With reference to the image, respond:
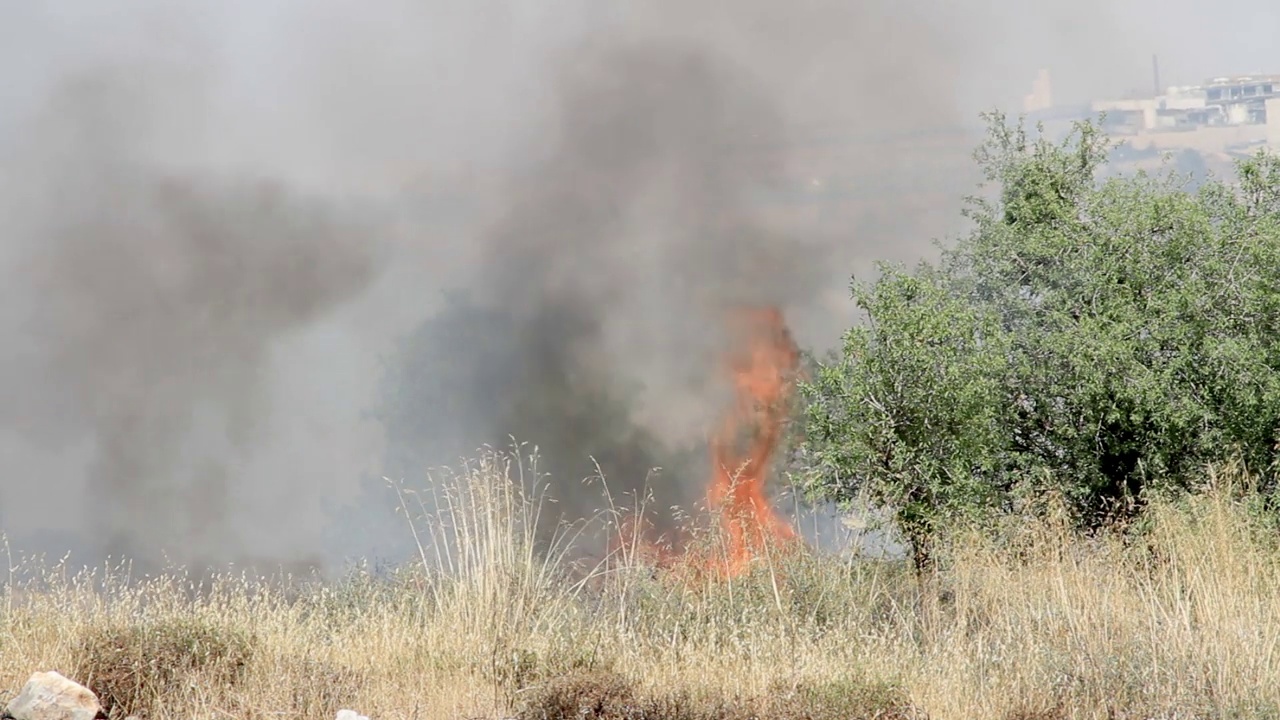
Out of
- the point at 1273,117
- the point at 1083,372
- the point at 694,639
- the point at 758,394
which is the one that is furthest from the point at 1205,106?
the point at 694,639

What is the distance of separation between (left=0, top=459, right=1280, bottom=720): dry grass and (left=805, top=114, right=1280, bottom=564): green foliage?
2077 mm

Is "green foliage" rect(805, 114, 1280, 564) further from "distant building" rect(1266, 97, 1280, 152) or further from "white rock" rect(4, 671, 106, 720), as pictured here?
"distant building" rect(1266, 97, 1280, 152)

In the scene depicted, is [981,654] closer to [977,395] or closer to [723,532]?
[723,532]

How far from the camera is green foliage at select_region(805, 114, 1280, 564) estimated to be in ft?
35.1

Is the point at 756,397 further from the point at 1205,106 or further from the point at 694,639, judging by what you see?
the point at 1205,106

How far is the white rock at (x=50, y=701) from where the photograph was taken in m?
5.70

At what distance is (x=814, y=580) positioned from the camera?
8.31 m

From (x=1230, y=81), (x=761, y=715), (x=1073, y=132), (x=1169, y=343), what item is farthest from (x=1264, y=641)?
(x=1230, y=81)

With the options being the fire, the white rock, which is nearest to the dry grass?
the white rock

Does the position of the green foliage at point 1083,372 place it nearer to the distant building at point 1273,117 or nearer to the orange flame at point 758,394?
the orange flame at point 758,394

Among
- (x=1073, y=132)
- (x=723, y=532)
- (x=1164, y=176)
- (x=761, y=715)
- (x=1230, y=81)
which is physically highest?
(x=1230, y=81)

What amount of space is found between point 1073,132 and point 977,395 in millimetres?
5514

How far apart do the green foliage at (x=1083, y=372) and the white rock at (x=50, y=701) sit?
613cm

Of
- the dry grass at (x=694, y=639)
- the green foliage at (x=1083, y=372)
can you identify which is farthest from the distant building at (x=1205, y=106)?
the dry grass at (x=694, y=639)
